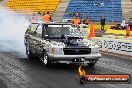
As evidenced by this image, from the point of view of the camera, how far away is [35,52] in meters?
13.9

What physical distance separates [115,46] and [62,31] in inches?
210

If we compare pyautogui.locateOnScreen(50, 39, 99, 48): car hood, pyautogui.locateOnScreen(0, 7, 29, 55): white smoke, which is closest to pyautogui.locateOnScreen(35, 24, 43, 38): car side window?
pyautogui.locateOnScreen(50, 39, 99, 48): car hood

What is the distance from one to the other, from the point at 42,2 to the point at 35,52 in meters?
40.9

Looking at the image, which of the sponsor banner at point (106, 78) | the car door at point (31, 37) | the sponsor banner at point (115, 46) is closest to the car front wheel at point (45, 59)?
the car door at point (31, 37)

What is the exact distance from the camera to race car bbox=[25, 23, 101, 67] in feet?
39.7

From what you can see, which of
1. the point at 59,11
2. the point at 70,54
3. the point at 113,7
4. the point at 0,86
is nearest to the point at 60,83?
the point at 0,86

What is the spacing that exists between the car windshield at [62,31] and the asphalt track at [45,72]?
1.14 m

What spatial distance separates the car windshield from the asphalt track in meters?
1.14

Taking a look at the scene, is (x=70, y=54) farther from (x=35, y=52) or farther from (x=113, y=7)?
(x=113, y=7)

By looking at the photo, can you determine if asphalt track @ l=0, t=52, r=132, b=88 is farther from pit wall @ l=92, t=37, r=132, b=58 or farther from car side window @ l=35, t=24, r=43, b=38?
pit wall @ l=92, t=37, r=132, b=58

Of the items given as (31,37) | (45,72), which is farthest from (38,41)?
(45,72)

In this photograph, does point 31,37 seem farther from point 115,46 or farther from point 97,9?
point 97,9

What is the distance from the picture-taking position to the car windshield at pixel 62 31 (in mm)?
13258

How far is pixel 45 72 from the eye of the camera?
11469 mm
